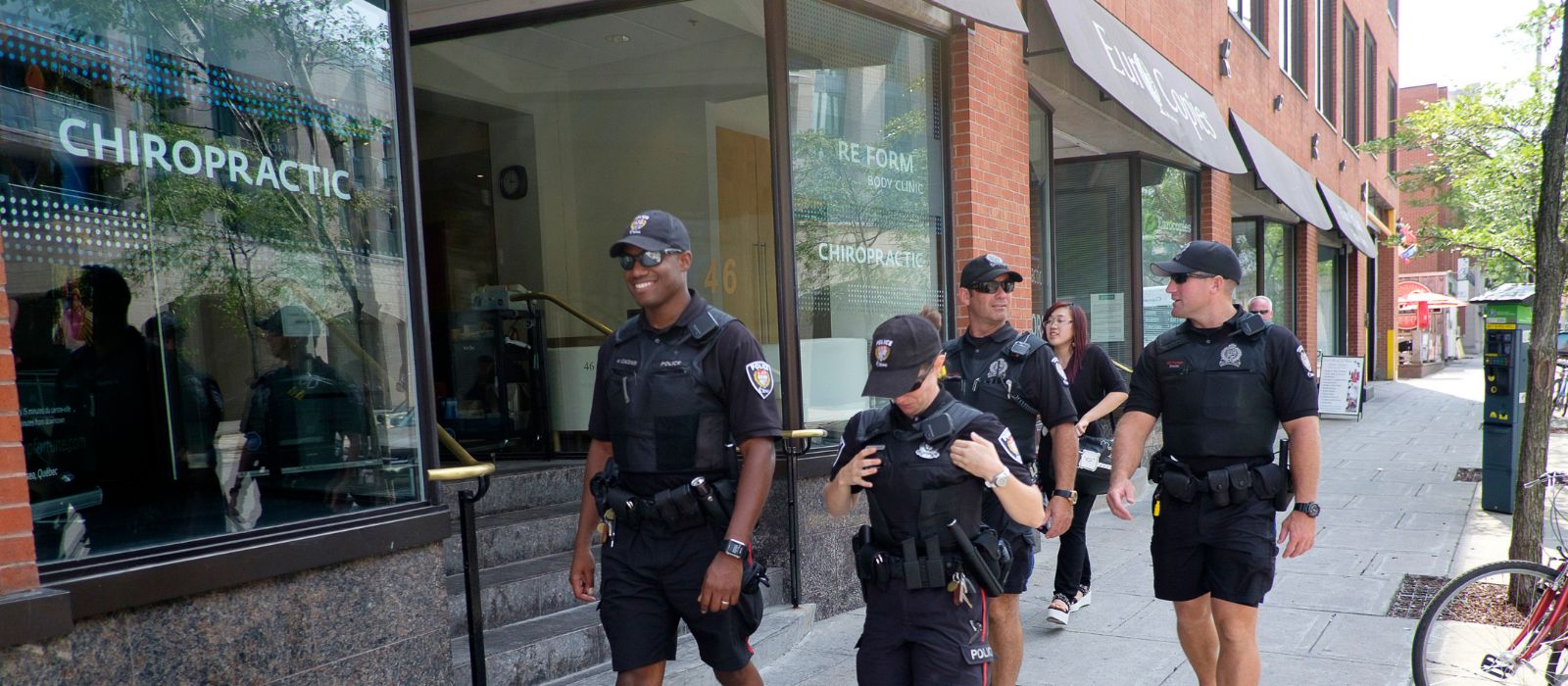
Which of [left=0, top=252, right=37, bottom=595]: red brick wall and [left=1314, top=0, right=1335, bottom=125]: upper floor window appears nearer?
[left=0, top=252, right=37, bottom=595]: red brick wall

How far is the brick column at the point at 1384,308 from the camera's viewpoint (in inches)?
997

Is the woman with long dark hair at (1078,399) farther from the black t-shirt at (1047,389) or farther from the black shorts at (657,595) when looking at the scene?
the black shorts at (657,595)

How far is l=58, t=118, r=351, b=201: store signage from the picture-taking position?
3062 millimetres

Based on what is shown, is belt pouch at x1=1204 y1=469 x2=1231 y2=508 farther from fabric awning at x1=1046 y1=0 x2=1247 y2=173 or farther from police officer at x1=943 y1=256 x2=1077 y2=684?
fabric awning at x1=1046 y1=0 x2=1247 y2=173

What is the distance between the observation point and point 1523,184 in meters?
13.4

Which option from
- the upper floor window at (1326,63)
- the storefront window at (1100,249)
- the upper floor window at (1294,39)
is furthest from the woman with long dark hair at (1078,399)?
the upper floor window at (1326,63)

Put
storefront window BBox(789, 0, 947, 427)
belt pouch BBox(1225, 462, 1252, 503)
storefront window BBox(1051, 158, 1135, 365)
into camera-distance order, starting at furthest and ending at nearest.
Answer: storefront window BBox(1051, 158, 1135, 365) < storefront window BBox(789, 0, 947, 427) < belt pouch BBox(1225, 462, 1252, 503)

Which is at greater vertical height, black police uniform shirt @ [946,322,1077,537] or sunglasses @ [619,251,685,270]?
sunglasses @ [619,251,685,270]

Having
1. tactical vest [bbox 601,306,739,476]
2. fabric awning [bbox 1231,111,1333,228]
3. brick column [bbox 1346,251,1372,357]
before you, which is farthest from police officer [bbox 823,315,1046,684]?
brick column [bbox 1346,251,1372,357]

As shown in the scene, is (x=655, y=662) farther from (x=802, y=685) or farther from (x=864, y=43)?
(x=864, y=43)

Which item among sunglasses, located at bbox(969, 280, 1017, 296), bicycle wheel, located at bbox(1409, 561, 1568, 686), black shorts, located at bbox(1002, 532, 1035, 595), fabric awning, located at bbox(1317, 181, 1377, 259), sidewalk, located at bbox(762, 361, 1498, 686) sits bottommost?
sidewalk, located at bbox(762, 361, 1498, 686)

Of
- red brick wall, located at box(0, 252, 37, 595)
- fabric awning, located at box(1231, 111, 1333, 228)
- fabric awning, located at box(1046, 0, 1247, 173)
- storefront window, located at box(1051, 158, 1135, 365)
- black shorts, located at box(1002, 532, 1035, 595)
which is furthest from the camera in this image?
fabric awning, located at box(1231, 111, 1333, 228)

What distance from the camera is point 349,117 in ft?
12.6

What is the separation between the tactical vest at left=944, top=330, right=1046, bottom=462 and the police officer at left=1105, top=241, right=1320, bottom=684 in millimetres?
549
